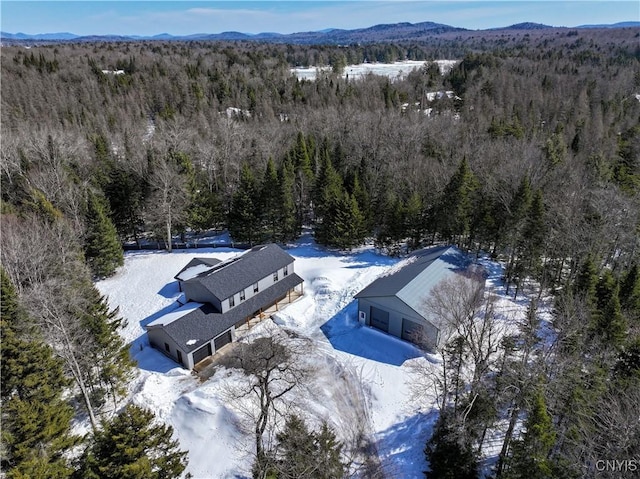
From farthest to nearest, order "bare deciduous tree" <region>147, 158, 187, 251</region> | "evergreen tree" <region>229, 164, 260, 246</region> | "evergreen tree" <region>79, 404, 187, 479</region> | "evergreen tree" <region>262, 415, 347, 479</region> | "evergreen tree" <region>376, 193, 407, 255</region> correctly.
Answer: "evergreen tree" <region>229, 164, 260, 246</region> → "evergreen tree" <region>376, 193, 407, 255</region> → "bare deciduous tree" <region>147, 158, 187, 251</region> → "evergreen tree" <region>262, 415, 347, 479</region> → "evergreen tree" <region>79, 404, 187, 479</region>

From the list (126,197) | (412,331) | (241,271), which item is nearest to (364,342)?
(412,331)

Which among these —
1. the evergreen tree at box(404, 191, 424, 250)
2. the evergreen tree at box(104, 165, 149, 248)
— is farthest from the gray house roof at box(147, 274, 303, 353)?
the evergreen tree at box(104, 165, 149, 248)

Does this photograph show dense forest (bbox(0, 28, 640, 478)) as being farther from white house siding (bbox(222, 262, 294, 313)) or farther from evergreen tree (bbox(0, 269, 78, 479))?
white house siding (bbox(222, 262, 294, 313))

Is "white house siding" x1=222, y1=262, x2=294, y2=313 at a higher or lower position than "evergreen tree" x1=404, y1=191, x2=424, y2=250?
lower

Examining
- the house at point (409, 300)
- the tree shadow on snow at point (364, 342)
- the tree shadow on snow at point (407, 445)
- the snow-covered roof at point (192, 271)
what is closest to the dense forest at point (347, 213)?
the tree shadow on snow at point (407, 445)

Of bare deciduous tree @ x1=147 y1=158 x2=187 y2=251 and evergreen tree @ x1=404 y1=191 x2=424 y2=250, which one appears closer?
bare deciduous tree @ x1=147 y1=158 x2=187 y2=251

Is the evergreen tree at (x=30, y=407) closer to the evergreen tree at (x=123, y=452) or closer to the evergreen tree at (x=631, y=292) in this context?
the evergreen tree at (x=123, y=452)

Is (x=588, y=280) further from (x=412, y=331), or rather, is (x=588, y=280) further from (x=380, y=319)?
(x=380, y=319)
